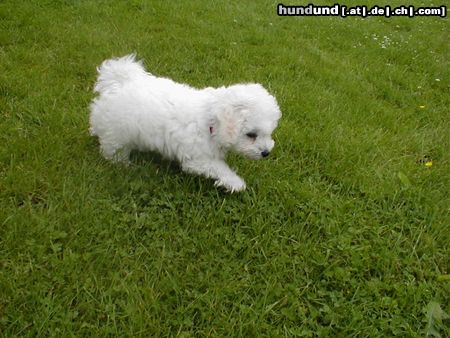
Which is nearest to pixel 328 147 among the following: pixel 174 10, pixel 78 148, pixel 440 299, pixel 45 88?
pixel 440 299

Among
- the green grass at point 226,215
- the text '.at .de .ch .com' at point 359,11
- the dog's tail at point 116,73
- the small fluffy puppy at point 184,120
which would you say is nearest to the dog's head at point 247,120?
the small fluffy puppy at point 184,120

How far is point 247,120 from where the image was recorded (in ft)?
9.46

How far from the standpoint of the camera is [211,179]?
3275 mm

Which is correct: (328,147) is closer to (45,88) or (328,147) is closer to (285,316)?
(285,316)

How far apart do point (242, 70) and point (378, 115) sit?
1.69 metres

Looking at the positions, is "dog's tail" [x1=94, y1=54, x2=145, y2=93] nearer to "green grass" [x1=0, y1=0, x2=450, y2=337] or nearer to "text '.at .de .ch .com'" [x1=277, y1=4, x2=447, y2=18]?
"green grass" [x1=0, y1=0, x2=450, y2=337]

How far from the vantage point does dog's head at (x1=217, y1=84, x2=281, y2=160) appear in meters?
2.85

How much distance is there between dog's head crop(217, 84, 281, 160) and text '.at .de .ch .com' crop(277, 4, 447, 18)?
4779mm

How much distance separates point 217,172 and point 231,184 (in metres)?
0.14

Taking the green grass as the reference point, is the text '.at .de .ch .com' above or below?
above

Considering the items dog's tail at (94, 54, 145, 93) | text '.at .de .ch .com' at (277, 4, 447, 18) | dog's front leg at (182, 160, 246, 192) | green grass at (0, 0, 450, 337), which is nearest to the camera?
green grass at (0, 0, 450, 337)

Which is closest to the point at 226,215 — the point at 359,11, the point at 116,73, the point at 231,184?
the point at 231,184

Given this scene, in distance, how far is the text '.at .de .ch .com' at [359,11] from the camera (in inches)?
288

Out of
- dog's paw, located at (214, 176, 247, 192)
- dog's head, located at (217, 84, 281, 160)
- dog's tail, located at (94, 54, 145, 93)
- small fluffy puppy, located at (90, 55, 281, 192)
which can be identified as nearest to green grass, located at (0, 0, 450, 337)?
dog's paw, located at (214, 176, 247, 192)
